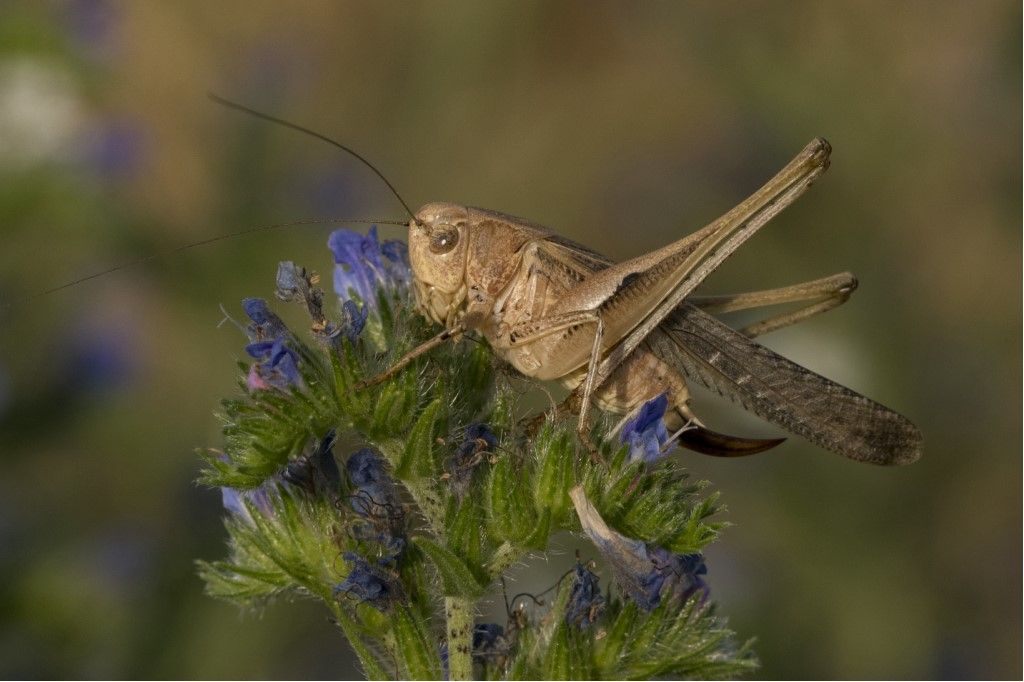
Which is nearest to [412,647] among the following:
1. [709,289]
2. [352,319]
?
Result: [352,319]

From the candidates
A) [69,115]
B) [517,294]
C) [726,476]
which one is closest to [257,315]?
[517,294]

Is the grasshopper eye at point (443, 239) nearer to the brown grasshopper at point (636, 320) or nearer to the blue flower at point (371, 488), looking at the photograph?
the brown grasshopper at point (636, 320)

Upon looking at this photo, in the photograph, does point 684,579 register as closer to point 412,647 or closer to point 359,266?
point 412,647

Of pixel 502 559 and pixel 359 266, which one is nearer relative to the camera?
pixel 502 559

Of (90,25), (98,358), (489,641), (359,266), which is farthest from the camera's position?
(90,25)

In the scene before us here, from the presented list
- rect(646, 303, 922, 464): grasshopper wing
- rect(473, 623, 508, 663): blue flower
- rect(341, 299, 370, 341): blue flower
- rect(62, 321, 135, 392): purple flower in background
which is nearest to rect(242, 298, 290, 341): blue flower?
rect(341, 299, 370, 341): blue flower
